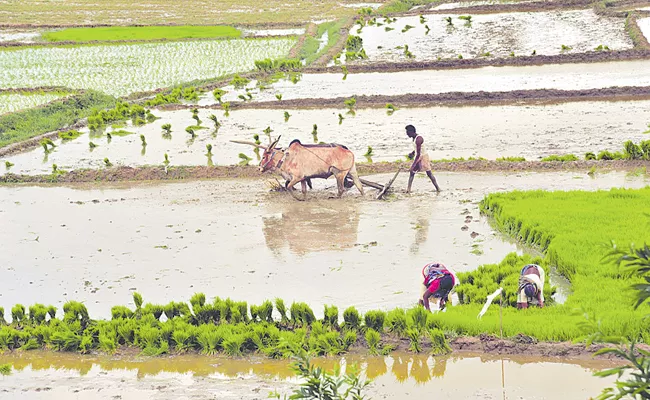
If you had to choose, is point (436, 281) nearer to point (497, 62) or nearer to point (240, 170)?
point (240, 170)

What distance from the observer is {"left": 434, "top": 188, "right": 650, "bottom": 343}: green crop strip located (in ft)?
25.8

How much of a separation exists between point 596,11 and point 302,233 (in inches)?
821

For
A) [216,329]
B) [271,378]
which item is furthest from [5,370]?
[271,378]

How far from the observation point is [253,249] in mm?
11375

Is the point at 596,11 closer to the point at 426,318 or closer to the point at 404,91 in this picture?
the point at 404,91

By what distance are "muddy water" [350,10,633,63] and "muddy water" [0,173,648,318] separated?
37.7ft

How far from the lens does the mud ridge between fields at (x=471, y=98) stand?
18.7m

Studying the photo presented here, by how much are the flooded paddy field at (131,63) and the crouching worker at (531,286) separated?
15.9 metres

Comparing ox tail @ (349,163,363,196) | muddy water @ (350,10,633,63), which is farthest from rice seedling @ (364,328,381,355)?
muddy water @ (350,10,633,63)

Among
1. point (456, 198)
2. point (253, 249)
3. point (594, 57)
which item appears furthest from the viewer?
point (594, 57)

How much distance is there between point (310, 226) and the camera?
12.2 m

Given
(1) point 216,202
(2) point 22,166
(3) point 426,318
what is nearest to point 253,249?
(1) point 216,202

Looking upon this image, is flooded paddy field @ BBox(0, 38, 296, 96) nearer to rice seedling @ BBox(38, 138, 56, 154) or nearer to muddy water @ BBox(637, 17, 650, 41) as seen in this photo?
rice seedling @ BBox(38, 138, 56, 154)

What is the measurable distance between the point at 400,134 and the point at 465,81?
200 inches
